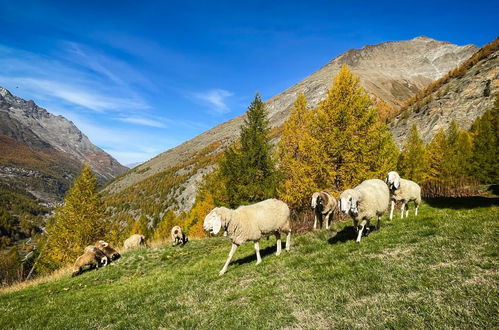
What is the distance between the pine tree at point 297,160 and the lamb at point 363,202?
10.7 m

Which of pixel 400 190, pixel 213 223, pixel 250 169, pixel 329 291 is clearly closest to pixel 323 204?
pixel 400 190

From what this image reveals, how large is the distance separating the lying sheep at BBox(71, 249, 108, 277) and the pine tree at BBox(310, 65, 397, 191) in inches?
747

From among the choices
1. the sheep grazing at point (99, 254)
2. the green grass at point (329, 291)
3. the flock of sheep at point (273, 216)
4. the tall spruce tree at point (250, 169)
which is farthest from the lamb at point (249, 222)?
the tall spruce tree at point (250, 169)

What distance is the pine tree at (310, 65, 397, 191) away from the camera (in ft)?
71.9

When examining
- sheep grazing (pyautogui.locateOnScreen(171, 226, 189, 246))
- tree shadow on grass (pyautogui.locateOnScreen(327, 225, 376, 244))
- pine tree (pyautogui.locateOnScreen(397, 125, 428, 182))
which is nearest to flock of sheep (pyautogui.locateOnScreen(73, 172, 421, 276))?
tree shadow on grass (pyautogui.locateOnScreen(327, 225, 376, 244))

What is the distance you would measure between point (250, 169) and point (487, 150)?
35.7 metres

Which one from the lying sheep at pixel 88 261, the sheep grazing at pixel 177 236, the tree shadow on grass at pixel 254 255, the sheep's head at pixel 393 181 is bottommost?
the lying sheep at pixel 88 261

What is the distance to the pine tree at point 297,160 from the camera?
23.9 meters

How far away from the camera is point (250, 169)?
1169 inches

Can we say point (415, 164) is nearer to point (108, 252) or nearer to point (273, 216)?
point (273, 216)

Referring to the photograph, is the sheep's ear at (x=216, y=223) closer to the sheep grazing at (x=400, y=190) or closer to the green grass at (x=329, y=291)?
the green grass at (x=329, y=291)

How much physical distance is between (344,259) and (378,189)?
5280 mm

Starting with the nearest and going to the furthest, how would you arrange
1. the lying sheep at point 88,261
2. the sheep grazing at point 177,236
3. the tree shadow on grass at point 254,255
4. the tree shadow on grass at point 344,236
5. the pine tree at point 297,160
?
the tree shadow on grass at point 344,236
the tree shadow on grass at point 254,255
the lying sheep at point 88,261
the sheep grazing at point 177,236
the pine tree at point 297,160

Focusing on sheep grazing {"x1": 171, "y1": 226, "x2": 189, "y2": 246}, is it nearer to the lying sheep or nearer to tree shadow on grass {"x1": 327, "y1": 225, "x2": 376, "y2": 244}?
the lying sheep
